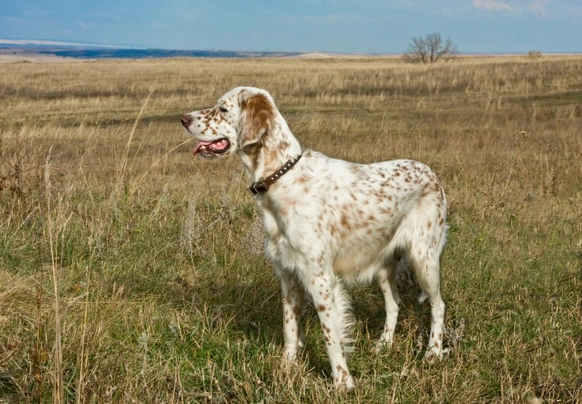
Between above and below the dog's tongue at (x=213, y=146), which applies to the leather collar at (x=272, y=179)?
below

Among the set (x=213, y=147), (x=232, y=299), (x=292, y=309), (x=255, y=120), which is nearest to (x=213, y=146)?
(x=213, y=147)

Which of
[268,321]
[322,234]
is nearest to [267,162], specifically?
[322,234]

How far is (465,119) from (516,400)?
14.3 metres

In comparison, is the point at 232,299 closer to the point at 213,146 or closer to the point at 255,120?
the point at 213,146

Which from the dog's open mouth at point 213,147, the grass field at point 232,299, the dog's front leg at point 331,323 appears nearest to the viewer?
the grass field at point 232,299

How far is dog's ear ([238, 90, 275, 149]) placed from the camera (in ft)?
12.7

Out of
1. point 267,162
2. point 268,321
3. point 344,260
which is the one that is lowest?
point 268,321

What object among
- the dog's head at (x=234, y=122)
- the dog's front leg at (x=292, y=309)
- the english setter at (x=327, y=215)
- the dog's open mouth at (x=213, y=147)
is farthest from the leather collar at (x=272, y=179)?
the dog's front leg at (x=292, y=309)

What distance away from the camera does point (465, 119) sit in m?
17.0

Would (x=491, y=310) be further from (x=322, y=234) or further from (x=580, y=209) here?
(x=580, y=209)

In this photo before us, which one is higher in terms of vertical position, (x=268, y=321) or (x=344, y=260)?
(x=344, y=260)

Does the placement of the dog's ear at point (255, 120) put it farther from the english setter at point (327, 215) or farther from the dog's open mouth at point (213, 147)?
the dog's open mouth at point (213, 147)

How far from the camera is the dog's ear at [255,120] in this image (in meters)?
3.87

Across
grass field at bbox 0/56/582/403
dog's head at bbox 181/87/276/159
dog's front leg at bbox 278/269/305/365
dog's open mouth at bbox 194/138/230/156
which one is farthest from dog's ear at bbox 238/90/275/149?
grass field at bbox 0/56/582/403
